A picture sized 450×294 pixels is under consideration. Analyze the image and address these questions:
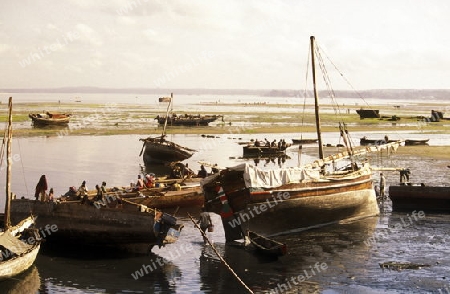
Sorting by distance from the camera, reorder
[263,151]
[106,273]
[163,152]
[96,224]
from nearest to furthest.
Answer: [106,273], [96,224], [163,152], [263,151]

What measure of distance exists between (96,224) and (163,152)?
1168 inches

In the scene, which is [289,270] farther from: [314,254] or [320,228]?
[320,228]

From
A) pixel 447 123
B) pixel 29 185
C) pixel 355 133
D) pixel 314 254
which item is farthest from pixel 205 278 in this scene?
pixel 447 123

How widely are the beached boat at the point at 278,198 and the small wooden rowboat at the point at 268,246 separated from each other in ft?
3.85

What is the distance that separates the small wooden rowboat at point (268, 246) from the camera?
24828mm

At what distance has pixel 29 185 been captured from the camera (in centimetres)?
4209

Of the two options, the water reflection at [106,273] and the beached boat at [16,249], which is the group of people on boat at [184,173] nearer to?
the water reflection at [106,273]

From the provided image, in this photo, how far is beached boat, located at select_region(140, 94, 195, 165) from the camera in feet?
179

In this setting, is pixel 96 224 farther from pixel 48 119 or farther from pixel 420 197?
pixel 48 119

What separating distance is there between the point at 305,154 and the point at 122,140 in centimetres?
2354

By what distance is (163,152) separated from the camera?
55.4 meters

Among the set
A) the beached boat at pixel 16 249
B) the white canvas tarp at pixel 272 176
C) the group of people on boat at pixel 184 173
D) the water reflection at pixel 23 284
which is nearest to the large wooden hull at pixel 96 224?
the beached boat at pixel 16 249

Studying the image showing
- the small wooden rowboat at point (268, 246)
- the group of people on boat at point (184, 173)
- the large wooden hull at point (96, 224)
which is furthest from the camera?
the group of people on boat at point (184, 173)

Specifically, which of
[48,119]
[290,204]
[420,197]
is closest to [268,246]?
[290,204]
